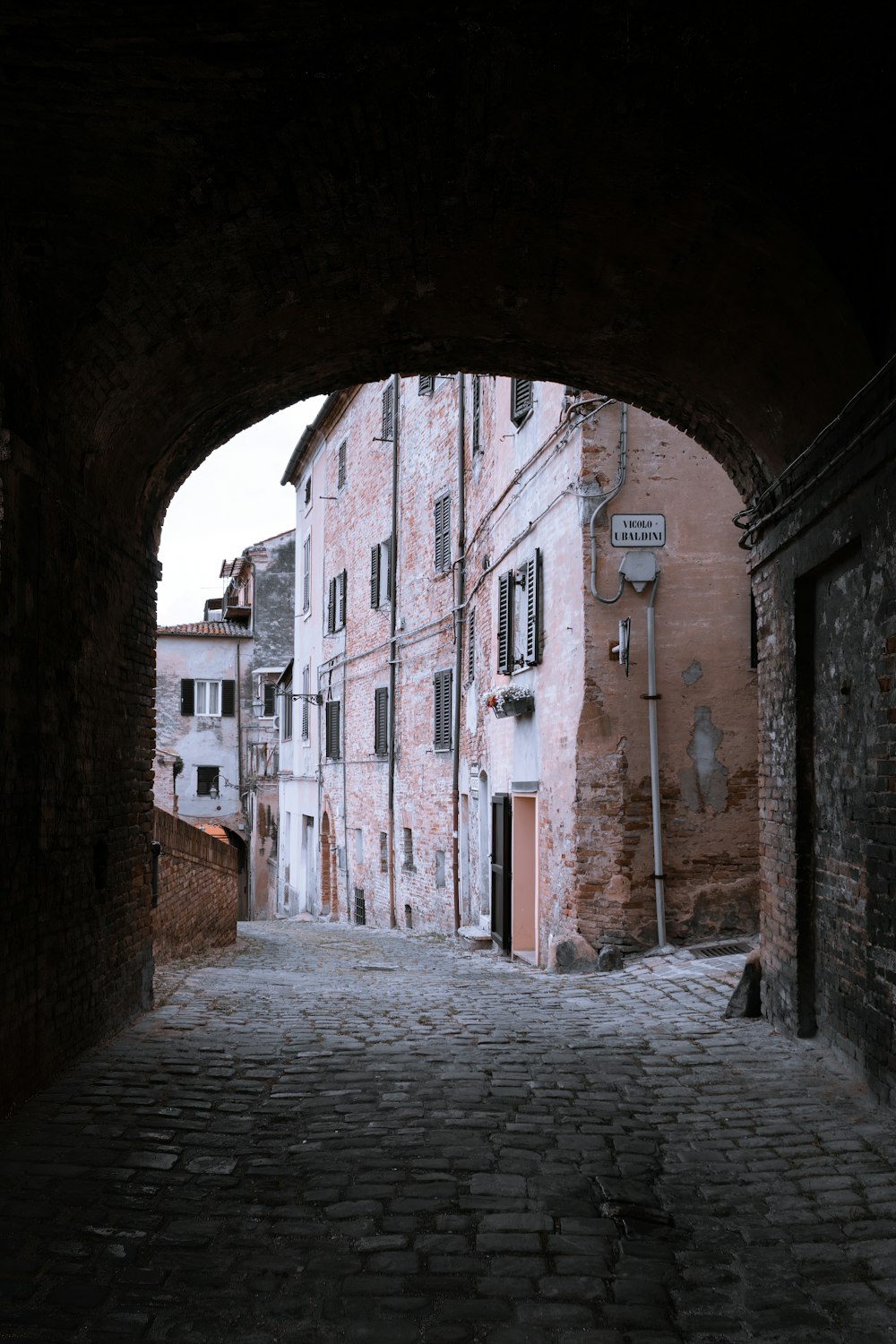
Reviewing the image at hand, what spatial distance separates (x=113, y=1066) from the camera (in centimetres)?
600

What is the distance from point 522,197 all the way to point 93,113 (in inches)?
81.7

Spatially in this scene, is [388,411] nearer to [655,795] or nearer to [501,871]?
[501,871]

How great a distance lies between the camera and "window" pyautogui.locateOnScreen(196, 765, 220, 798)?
3825 centimetres

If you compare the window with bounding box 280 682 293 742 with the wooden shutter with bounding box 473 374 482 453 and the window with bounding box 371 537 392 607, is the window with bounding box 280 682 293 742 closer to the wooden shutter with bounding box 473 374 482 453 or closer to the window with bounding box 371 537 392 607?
the window with bounding box 371 537 392 607

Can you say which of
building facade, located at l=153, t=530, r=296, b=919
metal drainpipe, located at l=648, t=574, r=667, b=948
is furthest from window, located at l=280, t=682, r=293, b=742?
metal drainpipe, located at l=648, t=574, r=667, b=948

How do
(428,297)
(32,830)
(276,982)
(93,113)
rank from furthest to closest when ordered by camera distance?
(276,982) → (428,297) → (32,830) → (93,113)

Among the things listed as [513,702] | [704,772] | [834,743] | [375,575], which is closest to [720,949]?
[704,772]

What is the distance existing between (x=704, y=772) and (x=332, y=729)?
1667 centimetres

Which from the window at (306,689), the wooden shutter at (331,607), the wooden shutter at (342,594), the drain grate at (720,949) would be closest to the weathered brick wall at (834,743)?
the drain grate at (720,949)

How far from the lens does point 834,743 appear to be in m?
6.12

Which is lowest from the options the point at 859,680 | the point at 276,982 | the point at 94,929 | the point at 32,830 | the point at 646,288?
the point at 276,982

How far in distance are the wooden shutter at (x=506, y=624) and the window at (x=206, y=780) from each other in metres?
25.9

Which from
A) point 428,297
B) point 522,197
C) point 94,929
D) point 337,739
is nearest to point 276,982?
point 94,929

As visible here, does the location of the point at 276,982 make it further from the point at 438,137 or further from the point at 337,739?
the point at 337,739
